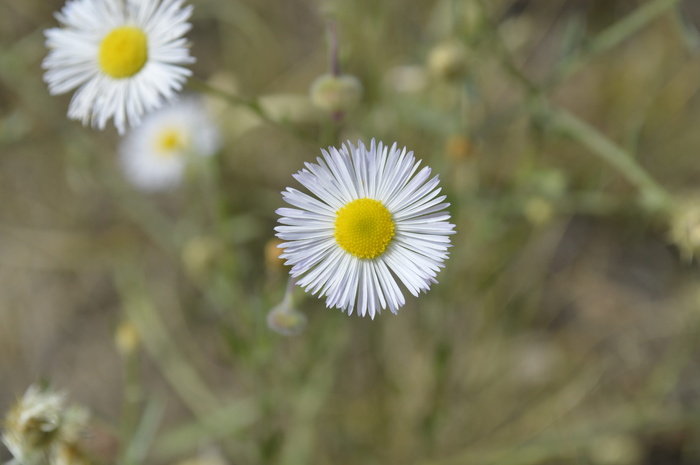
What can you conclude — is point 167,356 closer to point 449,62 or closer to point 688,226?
point 449,62

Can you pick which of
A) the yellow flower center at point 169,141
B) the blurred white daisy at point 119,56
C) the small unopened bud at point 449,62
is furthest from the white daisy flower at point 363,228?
the yellow flower center at point 169,141

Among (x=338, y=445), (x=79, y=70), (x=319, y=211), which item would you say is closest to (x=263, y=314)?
(x=319, y=211)

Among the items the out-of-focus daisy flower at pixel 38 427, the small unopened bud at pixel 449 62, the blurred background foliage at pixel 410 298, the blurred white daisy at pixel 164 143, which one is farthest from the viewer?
the blurred white daisy at pixel 164 143

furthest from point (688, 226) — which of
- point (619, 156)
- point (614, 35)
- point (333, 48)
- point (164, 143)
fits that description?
point (164, 143)

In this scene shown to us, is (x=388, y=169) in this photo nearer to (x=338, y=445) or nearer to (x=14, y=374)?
(x=338, y=445)

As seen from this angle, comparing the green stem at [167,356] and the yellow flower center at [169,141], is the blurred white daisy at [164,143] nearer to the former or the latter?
the yellow flower center at [169,141]
